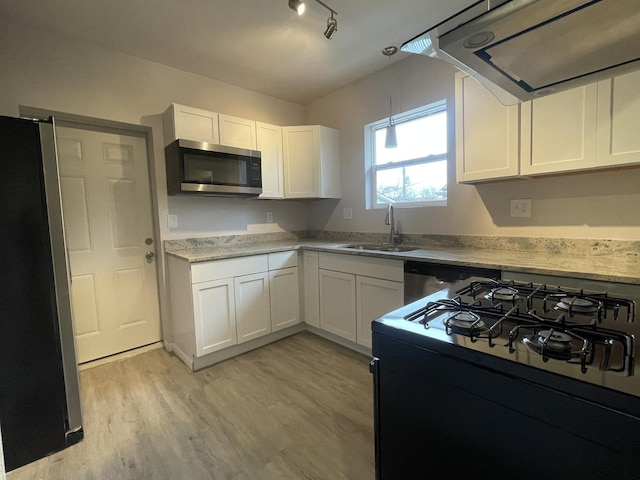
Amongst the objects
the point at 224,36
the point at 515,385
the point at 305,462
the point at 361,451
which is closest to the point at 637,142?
the point at 515,385

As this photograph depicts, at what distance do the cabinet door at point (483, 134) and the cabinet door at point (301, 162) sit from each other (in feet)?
4.80

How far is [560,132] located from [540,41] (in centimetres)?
113

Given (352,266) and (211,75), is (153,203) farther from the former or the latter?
(352,266)

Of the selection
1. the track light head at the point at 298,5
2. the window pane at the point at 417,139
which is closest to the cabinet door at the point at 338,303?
the window pane at the point at 417,139

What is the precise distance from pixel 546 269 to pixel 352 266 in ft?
4.24

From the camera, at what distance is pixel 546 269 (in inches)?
60.4

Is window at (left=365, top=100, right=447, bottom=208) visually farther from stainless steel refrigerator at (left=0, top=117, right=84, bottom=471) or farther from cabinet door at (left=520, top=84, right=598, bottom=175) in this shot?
stainless steel refrigerator at (left=0, top=117, right=84, bottom=471)

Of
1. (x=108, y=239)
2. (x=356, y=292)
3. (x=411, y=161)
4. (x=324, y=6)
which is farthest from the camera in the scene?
(x=411, y=161)

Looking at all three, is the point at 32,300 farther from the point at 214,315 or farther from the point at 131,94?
the point at 131,94

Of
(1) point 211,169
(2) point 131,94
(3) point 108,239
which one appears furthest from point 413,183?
(3) point 108,239

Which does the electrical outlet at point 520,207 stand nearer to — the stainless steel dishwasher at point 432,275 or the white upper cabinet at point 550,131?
the white upper cabinet at point 550,131

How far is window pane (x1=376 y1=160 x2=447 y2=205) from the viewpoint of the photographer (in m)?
2.67

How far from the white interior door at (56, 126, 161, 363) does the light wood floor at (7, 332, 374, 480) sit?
32cm

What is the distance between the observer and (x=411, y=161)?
2.87 m
